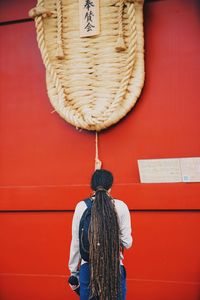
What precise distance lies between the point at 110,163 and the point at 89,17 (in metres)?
0.98

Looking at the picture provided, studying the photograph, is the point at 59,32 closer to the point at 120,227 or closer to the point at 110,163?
the point at 110,163

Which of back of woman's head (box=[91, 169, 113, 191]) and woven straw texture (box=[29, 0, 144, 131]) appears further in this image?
woven straw texture (box=[29, 0, 144, 131])

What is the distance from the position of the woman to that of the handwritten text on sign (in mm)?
1209

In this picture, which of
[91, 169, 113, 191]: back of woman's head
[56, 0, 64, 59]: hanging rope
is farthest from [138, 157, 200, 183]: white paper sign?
[56, 0, 64, 59]: hanging rope

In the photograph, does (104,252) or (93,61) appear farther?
(93,61)

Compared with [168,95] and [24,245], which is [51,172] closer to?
[24,245]

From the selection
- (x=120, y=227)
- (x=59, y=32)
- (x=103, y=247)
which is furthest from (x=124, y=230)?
(x=59, y=32)

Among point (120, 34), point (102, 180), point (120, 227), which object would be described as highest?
point (120, 34)

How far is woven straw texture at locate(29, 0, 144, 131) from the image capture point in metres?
3.00

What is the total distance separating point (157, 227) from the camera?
9.78ft

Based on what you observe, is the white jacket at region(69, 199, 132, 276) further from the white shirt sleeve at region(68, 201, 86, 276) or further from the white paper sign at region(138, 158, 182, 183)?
the white paper sign at region(138, 158, 182, 183)

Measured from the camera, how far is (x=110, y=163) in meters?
3.09

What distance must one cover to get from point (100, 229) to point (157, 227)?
2.73 feet

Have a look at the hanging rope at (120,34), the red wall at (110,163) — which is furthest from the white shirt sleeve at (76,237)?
the hanging rope at (120,34)
